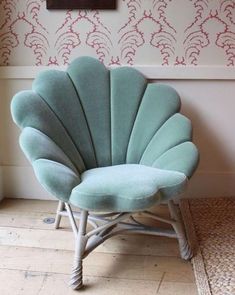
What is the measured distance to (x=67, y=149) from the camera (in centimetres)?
171

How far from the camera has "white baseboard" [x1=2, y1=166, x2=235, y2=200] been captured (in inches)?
84.0

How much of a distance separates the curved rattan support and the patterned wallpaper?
2.74 ft

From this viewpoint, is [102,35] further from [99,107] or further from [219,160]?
[219,160]

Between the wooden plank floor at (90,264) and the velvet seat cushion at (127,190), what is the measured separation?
1.11 ft

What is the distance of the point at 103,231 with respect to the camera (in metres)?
1.59

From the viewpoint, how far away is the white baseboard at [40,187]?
7.00ft

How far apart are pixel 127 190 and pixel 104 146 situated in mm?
541

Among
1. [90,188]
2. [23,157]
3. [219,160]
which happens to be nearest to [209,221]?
[219,160]

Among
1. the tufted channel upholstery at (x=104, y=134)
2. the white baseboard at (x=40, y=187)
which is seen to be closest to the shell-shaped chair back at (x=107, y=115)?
the tufted channel upholstery at (x=104, y=134)

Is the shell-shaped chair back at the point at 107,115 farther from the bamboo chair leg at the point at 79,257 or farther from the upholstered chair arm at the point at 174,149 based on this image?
the bamboo chair leg at the point at 79,257

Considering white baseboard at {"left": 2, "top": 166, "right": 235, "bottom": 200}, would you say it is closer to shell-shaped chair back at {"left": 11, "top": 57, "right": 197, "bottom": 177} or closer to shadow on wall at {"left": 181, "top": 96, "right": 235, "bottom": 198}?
shadow on wall at {"left": 181, "top": 96, "right": 235, "bottom": 198}

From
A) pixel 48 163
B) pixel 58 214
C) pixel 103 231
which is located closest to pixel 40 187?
pixel 58 214

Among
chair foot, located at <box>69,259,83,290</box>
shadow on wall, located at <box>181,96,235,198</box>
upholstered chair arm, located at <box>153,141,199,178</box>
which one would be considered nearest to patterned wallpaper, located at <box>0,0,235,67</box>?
shadow on wall, located at <box>181,96,235,198</box>

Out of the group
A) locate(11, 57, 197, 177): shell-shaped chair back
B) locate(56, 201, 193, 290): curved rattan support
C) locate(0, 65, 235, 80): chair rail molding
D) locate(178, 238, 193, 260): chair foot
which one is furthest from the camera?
locate(0, 65, 235, 80): chair rail molding
